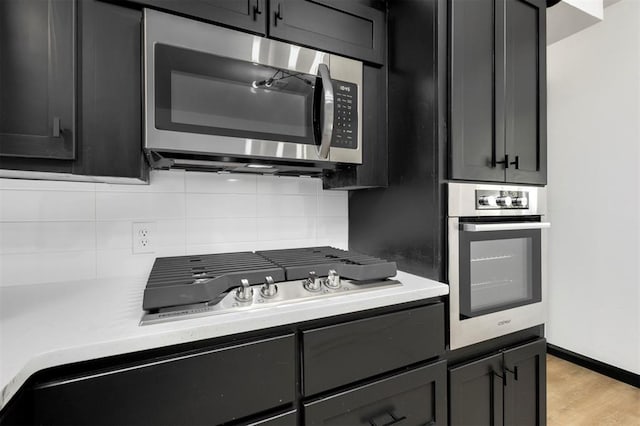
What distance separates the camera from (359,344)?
3.14 ft

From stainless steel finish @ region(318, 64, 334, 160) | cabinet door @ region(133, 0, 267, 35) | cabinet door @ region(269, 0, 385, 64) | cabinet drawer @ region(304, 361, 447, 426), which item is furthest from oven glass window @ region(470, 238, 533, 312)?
cabinet door @ region(133, 0, 267, 35)

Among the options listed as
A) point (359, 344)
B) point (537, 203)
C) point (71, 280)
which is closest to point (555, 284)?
point (537, 203)

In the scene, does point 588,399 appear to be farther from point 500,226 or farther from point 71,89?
point 71,89

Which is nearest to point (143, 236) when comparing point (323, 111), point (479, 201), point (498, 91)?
point (323, 111)

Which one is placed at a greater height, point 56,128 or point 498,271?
point 56,128

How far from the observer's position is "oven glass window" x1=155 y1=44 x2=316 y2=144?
1.00 metres

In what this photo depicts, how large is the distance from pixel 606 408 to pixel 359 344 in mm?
1924

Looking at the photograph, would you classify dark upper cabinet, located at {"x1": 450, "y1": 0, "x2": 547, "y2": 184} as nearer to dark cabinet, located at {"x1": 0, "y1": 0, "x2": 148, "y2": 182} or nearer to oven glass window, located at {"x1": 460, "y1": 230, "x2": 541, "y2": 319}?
oven glass window, located at {"x1": 460, "y1": 230, "x2": 541, "y2": 319}

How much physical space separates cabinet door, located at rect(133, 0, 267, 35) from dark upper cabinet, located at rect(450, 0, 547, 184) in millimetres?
734

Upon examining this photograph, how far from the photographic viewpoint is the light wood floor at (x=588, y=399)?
1735mm

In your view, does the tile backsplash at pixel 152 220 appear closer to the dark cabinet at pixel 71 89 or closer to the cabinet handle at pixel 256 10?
the dark cabinet at pixel 71 89

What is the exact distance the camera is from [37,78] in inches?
33.7

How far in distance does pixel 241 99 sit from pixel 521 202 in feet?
4.11

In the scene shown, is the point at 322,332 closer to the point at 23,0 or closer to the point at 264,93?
the point at 264,93
